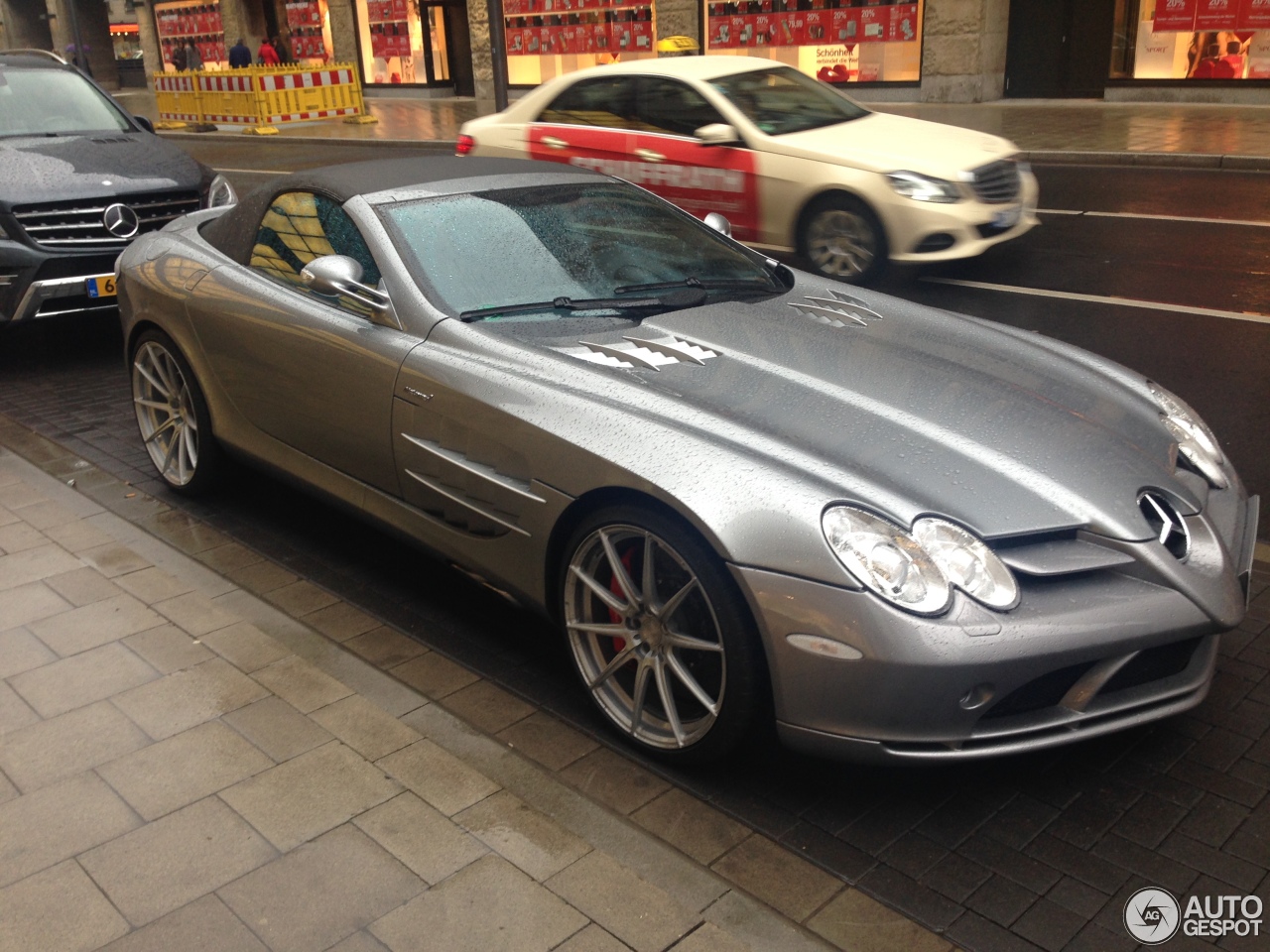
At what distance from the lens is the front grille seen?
8.77 meters

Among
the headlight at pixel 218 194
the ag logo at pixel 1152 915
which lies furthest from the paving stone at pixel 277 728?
the headlight at pixel 218 194

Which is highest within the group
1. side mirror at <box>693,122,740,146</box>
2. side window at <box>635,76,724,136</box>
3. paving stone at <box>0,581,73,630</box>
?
side window at <box>635,76,724,136</box>

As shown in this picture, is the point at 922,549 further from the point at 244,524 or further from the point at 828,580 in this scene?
the point at 244,524

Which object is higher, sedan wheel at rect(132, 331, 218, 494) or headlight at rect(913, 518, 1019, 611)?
headlight at rect(913, 518, 1019, 611)

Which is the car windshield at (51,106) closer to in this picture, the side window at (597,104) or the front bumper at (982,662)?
the side window at (597,104)

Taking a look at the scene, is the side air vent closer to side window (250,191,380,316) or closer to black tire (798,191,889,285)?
side window (250,191,380,316)

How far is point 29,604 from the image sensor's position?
4457 millimetres

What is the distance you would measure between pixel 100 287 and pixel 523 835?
5853 mm

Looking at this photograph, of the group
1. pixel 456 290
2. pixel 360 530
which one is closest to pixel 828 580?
pixel 456 290

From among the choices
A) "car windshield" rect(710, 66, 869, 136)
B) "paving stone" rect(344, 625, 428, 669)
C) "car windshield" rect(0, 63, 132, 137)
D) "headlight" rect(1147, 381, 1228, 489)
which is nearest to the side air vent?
"headlight" rect(1147, 381, 1228, 489)

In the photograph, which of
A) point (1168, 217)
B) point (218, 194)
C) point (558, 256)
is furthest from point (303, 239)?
point (1168, 217)

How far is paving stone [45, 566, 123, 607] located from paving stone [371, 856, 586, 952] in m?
2.27

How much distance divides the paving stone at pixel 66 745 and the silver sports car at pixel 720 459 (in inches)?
42.1

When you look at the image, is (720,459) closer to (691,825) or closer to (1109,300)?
(691,825)
